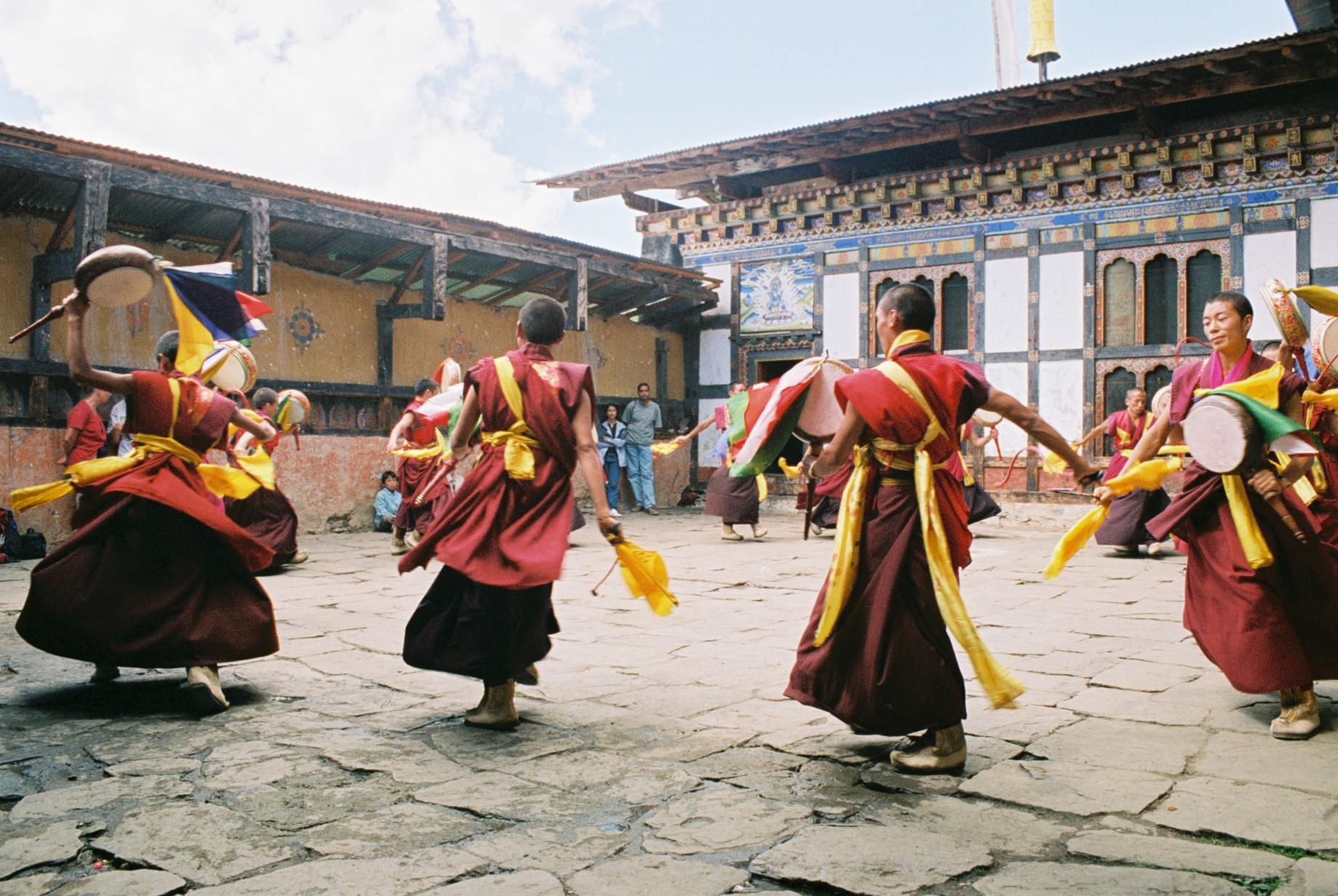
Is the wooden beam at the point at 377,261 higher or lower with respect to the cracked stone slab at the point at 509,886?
higher

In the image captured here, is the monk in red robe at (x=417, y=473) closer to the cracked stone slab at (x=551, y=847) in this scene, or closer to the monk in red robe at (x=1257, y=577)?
the monk in red robe at (x=1257, y=577)

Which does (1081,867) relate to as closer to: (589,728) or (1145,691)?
(589,728)

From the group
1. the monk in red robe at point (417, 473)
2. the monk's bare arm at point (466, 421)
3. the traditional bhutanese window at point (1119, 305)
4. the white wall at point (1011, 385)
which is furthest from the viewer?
the white wall at point (1011, 385)

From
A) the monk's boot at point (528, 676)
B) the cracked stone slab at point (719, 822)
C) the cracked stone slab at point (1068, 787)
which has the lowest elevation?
the cracked stone slab at point (1068, 787)

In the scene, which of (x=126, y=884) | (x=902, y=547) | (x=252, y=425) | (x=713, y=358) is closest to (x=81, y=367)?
(x=252, y=425)

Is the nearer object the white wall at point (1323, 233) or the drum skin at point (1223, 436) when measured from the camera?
the drum skin at point (1223, 436)

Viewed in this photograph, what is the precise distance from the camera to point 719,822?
279 centimetres

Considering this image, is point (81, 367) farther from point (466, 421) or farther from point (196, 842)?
point (196, 842)

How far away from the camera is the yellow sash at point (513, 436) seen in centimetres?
387

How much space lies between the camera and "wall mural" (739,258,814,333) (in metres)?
15.7

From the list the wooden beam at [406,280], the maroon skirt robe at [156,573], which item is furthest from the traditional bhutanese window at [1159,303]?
the maroon skirt robe at [156,573]

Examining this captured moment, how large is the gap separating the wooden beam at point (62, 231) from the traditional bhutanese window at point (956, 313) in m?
10.3

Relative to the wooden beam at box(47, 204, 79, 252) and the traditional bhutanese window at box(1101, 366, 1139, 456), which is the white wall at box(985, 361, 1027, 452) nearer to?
the traditional bhutanese window at box(1101, 366, 1139, 456)

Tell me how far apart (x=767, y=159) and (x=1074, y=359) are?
5.05m
